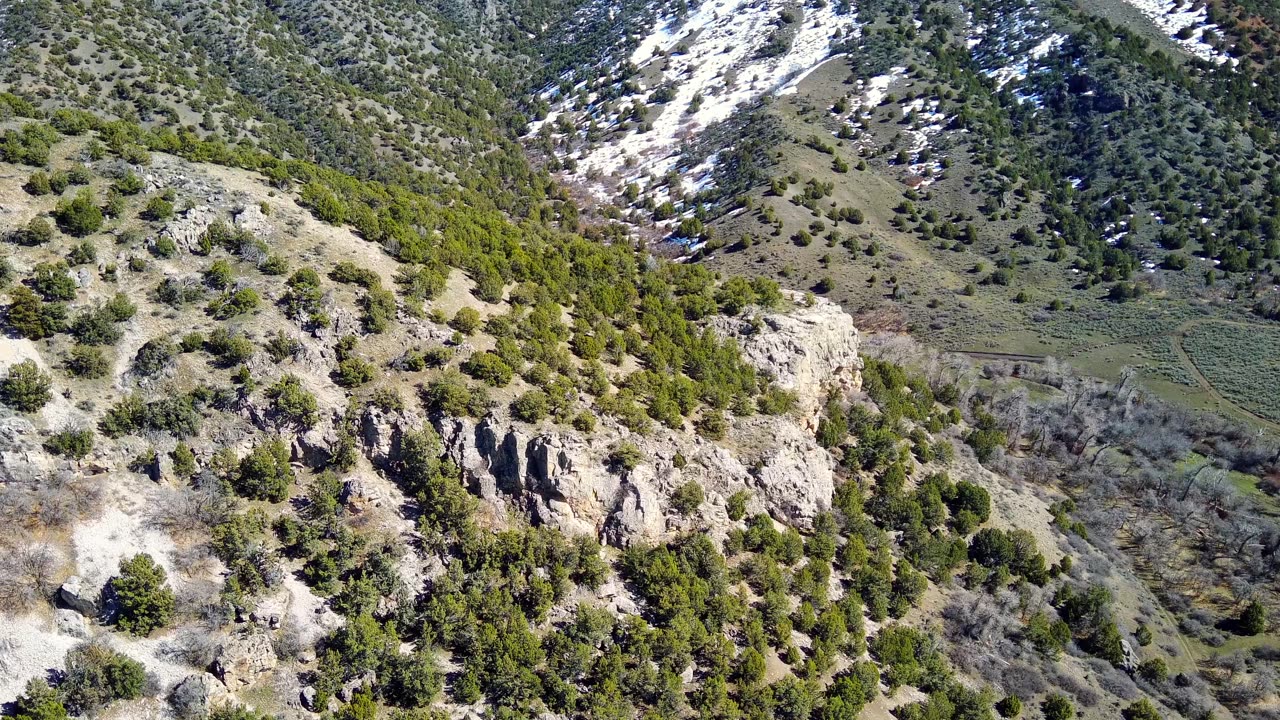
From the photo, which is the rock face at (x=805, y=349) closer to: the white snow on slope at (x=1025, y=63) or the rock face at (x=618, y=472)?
the rock face at (x=618, y=472)

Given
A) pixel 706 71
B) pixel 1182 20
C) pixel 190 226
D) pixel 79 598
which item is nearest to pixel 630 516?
pixel 79 598

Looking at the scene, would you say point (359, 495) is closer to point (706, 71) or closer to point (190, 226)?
point (190, 226)

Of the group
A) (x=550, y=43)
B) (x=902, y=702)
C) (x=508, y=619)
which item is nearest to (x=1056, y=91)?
(x=550, y=43)

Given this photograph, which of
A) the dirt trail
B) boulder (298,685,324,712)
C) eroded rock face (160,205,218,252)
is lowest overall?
boulder (298,685,324,712)

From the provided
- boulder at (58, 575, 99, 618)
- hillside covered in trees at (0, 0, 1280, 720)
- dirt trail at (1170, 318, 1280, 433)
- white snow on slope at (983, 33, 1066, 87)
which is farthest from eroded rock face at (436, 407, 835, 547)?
white snow on slope at (983, 33, 1066, 87)

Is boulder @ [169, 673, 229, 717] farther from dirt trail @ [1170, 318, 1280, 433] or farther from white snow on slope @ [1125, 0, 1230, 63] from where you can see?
white snow on slope @ [1125, 0, 1230, 63]

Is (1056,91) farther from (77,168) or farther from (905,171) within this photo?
(77,168)
